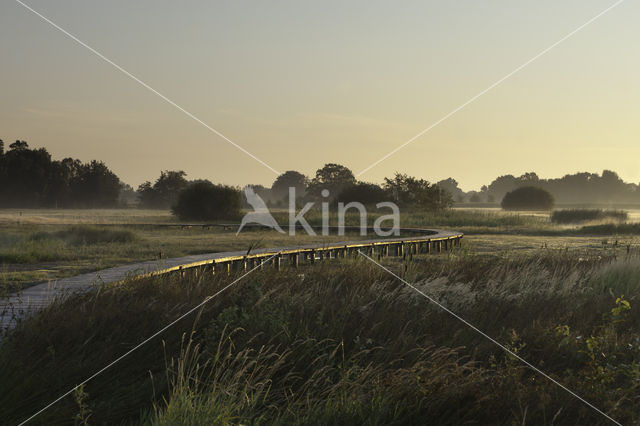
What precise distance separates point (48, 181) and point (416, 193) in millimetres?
51507

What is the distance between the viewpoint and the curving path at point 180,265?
842 cm

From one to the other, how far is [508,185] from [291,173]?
61.0 metres

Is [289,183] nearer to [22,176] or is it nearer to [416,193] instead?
[22,176]

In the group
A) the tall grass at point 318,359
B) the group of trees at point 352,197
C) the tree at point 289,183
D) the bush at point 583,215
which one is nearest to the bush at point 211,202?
the group of trees at point 352,197

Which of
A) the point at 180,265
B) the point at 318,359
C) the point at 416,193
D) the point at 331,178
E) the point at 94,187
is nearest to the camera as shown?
the point at 318,359

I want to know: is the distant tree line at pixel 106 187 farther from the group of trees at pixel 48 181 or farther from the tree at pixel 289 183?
the tree at pixel 289 183

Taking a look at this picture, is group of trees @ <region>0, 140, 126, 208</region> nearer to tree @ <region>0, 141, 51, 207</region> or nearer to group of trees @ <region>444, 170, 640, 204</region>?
tree @ <region>0, 141, 51, 207</region>

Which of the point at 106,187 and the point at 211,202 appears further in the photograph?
the point at 106,187

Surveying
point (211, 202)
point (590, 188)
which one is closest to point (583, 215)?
point (211, 202)

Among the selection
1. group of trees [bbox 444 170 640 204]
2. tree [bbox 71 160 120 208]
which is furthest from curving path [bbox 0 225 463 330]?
group of trees [bbox 444 170 640 204]

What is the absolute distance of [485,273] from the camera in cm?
1252

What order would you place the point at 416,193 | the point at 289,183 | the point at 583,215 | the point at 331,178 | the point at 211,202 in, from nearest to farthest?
1. the point at 211,202
2. the point at 583,215
3. the point at 416,193
4. the point at 331,178
5. the point at 289,183

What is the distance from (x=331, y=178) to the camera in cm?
10056

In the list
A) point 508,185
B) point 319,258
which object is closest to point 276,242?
point 319,258
